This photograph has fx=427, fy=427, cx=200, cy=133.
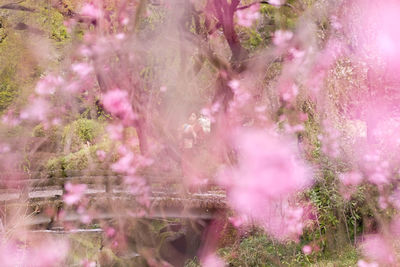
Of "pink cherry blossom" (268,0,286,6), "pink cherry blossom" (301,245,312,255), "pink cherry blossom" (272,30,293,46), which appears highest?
"pink cherry blossom" (268,0,286,6)

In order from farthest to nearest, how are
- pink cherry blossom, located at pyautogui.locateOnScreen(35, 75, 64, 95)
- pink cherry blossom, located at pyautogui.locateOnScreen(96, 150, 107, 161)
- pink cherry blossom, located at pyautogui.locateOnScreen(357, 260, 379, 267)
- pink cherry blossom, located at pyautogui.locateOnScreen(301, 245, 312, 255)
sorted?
pink cherry blossom, located at pyautogui.locateOnScreen(96, 150, 107, 161), pink cherry blossom, located at pyautogui.locateOnScreen(35, 75, 64, 95), pink cherry blossom, located at pyautogui.locateOnScreen(301, 245, 312, 255), pink cherry blossom, located at pyautogui.locateOnScreen(357, 260, 379, 267)

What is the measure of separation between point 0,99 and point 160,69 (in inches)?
161

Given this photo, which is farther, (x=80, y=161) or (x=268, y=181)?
(x=80, y=161)

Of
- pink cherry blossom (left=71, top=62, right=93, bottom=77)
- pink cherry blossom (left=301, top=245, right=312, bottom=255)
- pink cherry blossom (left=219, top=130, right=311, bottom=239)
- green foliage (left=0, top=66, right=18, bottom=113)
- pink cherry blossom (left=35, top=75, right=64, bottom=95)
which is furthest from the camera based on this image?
pink cherry blossom (left=35, top=75, right=64, bottom=95)

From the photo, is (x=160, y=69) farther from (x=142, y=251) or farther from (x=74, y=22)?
(x=142, y=251)

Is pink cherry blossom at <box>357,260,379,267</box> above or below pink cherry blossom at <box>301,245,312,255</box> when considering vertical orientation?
above

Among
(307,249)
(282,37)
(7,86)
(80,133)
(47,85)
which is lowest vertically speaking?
(80,133)

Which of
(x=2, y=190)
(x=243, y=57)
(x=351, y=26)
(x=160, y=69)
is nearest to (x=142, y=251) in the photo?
(x=2, y=190)

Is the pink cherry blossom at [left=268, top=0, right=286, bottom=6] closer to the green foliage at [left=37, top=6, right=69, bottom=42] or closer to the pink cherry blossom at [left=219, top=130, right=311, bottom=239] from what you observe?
the pink cherry blossom at [left=219, top=130, right=311, bottom=239]

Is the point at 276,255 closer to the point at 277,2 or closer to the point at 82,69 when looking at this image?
the point at 277,2

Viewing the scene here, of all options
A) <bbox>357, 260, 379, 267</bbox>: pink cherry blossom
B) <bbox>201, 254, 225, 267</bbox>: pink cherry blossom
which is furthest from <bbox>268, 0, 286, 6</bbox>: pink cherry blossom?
<bbox>201, 254, 225, 267</bbox>: pink cherry blossom

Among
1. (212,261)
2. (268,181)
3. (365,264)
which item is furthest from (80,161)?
(365,264)

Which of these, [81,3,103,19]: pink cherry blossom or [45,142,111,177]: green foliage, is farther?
[45,142,111,177]: green foliage

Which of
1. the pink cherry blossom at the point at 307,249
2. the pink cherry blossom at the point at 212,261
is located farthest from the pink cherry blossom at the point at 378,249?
the pink cherry blossom at the point at 212,261
